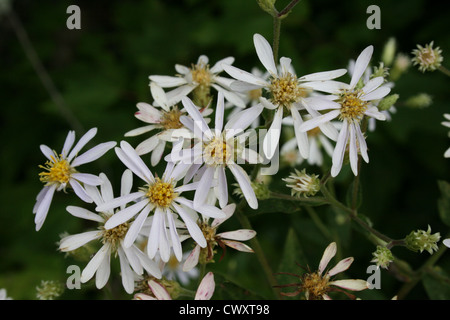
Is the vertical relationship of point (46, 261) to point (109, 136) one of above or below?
below

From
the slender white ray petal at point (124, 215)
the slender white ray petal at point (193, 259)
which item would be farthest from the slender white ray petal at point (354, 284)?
the slender white ray petal at point (124, 215)

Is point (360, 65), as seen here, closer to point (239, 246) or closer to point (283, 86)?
point (283, 86)

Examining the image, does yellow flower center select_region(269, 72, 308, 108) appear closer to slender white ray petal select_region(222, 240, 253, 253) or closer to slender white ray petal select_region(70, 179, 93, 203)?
slender white ray petal select_region(222, 240, 253, 253)

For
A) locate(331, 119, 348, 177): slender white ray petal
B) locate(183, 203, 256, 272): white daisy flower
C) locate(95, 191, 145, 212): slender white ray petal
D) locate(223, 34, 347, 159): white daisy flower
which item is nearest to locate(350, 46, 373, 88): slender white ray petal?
locate(223, 34, 347, 159): white daisy flower
